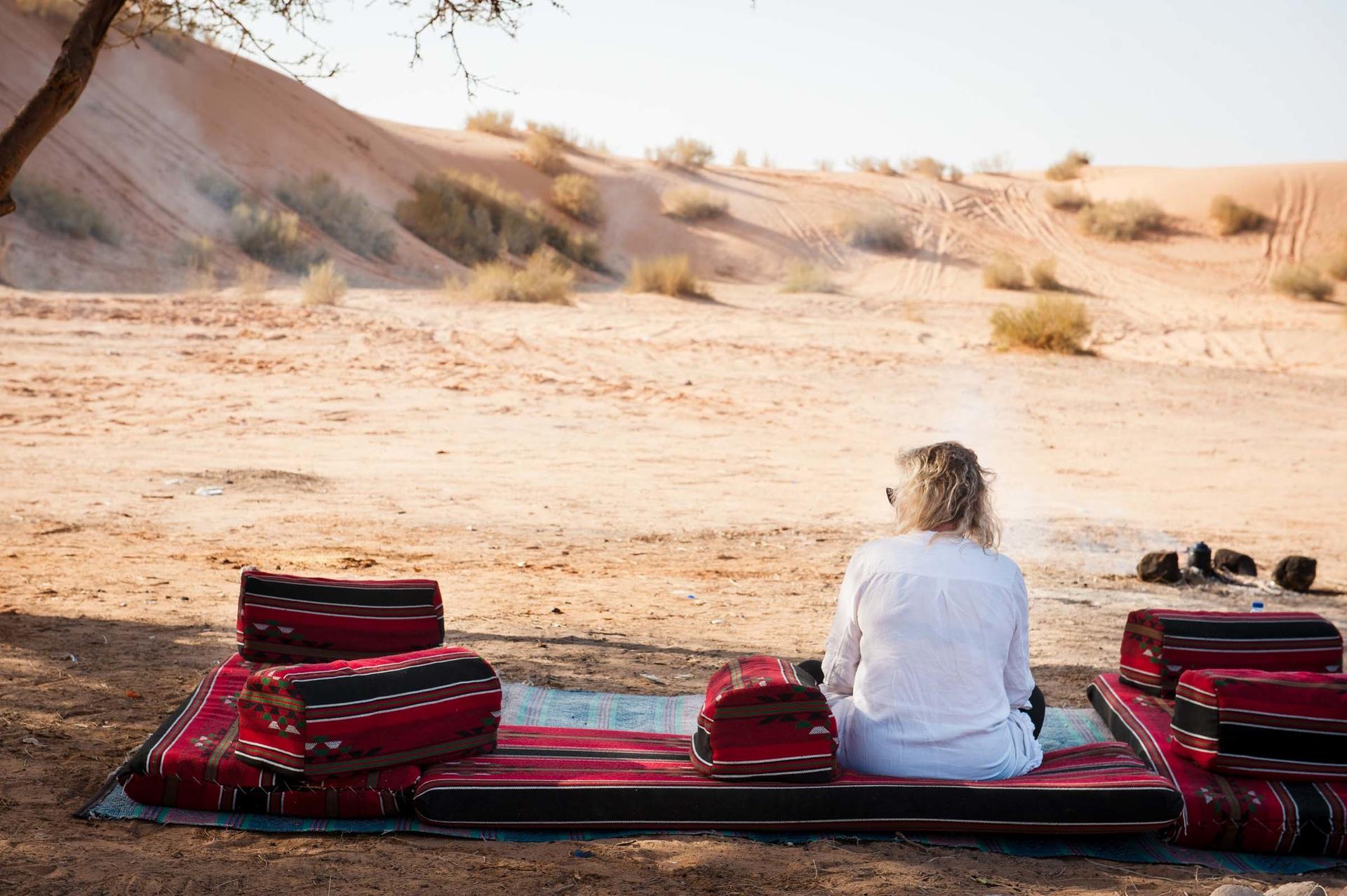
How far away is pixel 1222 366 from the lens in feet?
61.8

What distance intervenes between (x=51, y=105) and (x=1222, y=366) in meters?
17.4

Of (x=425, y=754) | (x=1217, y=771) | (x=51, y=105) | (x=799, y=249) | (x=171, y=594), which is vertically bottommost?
(x=171, y=594)

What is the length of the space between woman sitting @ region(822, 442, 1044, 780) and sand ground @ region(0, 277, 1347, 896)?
0.31 m

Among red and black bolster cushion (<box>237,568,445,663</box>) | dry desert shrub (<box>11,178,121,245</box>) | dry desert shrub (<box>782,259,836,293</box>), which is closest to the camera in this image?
red and black bolster cushion (<box>237,568,445,663</box>)

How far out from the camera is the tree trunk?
229 inches

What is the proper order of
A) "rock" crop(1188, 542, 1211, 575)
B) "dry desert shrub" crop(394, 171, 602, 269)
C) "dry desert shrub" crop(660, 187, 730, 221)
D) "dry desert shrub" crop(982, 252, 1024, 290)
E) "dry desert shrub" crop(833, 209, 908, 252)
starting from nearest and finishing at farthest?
"rock" crop(1188, 542, 1211, 575) < "dry desert shrub" crop(394, 171, 602, 269) < "dry desert shrub" crop(982, 252, 1024, 290) < "dry desert shrub" crop(833, 209, 908, 252) < "dry desert shrub" crop(660, 187, 730, 221)

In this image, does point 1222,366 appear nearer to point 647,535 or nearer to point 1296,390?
point 1296,390

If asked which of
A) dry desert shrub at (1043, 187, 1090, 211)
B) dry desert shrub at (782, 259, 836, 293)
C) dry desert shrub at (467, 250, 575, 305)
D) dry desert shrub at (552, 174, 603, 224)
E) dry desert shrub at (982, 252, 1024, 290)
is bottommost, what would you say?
dry desert shrub at (467, 250, 575, 305)

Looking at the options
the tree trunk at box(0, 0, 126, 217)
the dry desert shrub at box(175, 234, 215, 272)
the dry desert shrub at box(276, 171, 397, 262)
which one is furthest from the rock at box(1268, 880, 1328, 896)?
the dry desert shrub at box(276, 171, 397, 262)

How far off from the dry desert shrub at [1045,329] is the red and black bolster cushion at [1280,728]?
15.7 metres

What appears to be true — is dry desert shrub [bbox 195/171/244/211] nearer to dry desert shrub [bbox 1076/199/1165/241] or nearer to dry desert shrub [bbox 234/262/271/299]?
dry desert shrub [bbox 234/262/271/299]

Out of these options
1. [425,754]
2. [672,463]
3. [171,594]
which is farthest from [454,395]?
[425,754]

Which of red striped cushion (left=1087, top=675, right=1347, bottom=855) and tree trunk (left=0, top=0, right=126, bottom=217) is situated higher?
tree trunk (left=0, top=0, right=126, bottom=217)

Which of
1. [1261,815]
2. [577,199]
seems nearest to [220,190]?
[577,199]
